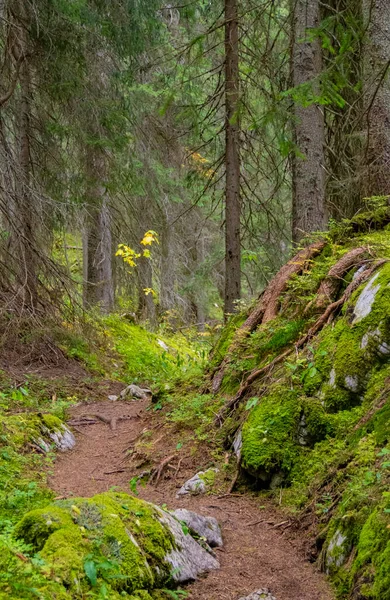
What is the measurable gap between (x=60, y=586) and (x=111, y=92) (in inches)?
371

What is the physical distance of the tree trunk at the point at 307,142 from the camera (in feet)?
24.6

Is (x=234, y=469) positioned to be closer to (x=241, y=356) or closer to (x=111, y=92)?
(x=241, y=356)

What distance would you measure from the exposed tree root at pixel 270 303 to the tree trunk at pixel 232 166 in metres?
3.00

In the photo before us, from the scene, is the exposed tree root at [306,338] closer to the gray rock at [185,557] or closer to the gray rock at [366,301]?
the gray rock at [366,301]

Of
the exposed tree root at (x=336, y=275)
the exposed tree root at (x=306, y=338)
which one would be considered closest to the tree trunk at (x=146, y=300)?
the exposed tree root at (x=306, y=338)

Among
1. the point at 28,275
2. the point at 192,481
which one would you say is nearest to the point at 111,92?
the point at 28,275

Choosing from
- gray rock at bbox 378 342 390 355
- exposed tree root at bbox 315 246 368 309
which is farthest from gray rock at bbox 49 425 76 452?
gray rock at bbox 378 342 390 355

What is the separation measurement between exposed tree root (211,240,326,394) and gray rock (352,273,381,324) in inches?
55.4

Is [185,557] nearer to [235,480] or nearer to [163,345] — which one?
[235,480]

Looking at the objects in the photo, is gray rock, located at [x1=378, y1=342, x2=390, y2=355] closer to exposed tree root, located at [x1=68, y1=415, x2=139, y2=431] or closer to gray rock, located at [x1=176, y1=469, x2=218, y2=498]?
gray rock, located at [x1=176, y1=469, x2=218, y2=498]

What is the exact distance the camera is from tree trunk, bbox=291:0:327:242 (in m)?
7.51

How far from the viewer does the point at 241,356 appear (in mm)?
5840

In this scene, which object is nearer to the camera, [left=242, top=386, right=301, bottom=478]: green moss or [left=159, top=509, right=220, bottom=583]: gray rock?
[left=159, top=509, right=220, bottom=583]: gray rock

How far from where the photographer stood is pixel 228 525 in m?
3.77
